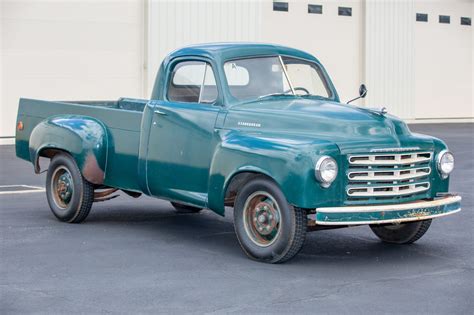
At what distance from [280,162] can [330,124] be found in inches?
26.8

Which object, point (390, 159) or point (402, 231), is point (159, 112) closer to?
point (390, 159)

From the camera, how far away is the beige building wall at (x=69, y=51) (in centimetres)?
2028

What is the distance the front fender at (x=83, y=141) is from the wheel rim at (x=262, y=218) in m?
2.30

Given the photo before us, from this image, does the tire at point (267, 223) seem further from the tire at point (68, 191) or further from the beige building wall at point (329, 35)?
the beige building wall at point (329, 35)

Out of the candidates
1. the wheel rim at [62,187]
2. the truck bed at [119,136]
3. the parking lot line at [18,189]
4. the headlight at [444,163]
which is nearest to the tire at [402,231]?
the headlight at [444,163]

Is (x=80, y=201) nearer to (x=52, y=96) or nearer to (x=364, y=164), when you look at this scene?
(x=364, y=164)

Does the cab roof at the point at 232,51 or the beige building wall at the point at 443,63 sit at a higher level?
the beige building wall at the point at 443,63

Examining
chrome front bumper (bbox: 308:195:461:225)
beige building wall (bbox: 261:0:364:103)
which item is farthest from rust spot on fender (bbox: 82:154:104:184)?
beige building wall (bbox: 261:0:364:103)

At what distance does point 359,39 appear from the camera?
27.3 m

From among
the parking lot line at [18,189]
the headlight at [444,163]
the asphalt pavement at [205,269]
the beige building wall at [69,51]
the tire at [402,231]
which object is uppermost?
the beige building wall at [69,51]

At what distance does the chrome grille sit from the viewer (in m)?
7.90

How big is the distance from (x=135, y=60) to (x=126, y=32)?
0.67m

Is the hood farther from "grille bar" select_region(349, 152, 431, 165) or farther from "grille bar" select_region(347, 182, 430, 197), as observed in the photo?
"grille bar" select_region(347, 182, 430, 197)

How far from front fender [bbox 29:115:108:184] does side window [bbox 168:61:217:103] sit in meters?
0.94
